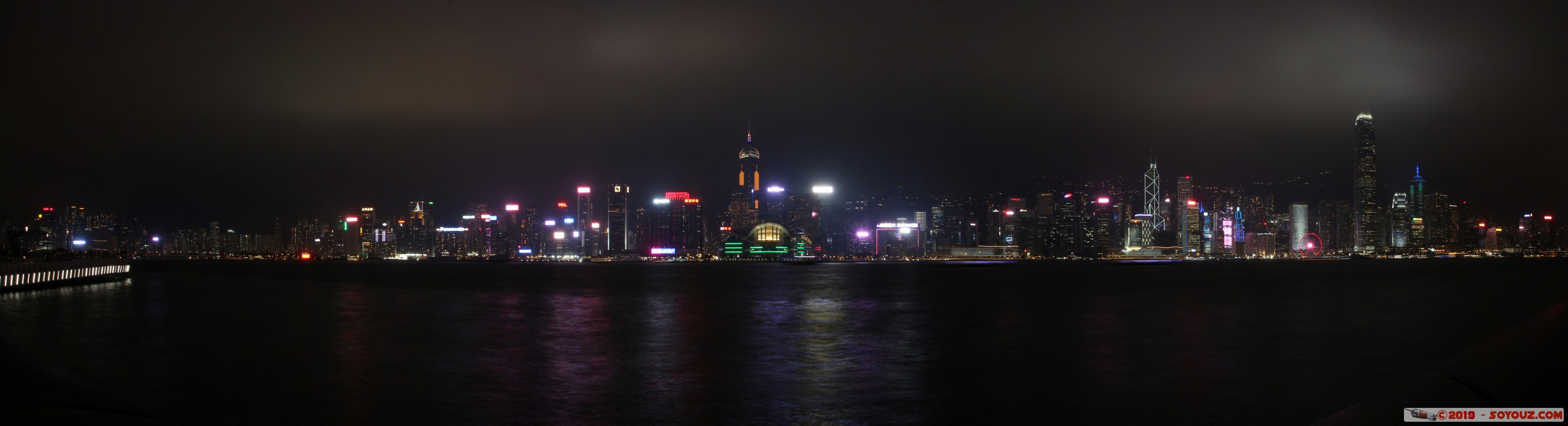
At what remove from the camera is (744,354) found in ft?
74.5

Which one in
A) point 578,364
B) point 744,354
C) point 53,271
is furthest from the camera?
point 53,271

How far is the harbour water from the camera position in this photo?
14.2 metres

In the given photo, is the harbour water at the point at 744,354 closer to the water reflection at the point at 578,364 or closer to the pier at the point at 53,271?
the water reflection at the point at 578,364

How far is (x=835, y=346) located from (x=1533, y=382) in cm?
2056

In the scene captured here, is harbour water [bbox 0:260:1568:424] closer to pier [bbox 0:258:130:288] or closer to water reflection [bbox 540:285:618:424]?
water reflection [bbox 540:285:618:424]

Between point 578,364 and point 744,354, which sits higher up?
point 578,364

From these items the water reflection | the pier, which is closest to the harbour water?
the water reflection

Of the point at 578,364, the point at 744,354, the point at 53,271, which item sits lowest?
the point at 744,354

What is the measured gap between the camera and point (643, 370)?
18.9 metres

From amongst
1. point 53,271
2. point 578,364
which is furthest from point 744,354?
point 53,271

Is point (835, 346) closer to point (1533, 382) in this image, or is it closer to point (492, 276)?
point (1533, 382)

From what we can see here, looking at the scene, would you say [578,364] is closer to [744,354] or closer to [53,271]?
[744,354]

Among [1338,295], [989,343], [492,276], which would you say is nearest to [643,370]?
[989,343]

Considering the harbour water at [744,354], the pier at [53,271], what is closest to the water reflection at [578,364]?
the harbour water at [744,354]
